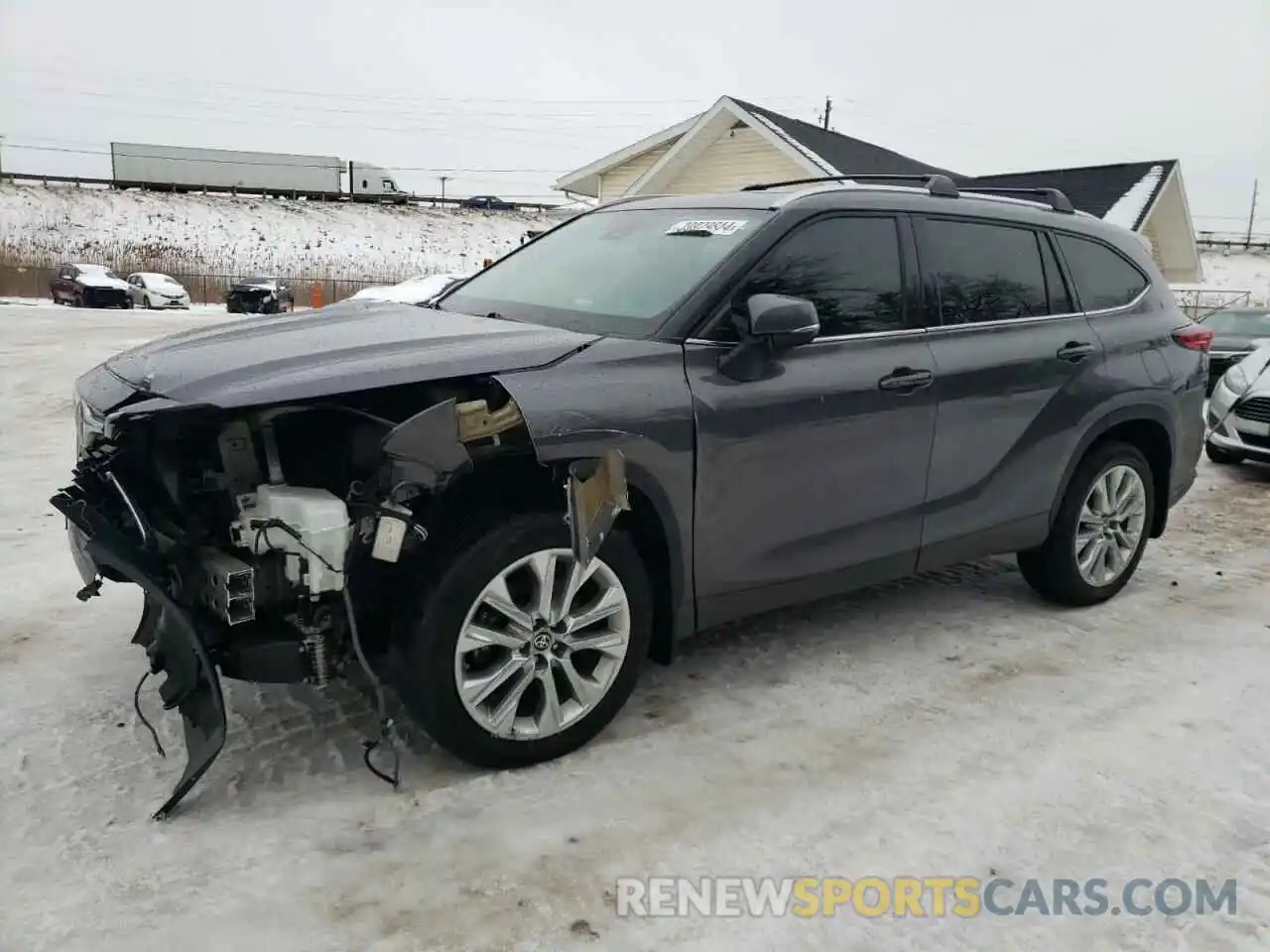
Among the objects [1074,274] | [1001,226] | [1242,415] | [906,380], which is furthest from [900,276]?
[1242,415]

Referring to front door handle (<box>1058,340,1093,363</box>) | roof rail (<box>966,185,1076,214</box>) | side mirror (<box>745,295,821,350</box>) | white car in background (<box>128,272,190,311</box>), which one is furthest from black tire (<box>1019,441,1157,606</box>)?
white car in background (<box>128,272,190,311</box>)

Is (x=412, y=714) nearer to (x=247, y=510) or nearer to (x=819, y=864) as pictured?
(x=247, y=510)

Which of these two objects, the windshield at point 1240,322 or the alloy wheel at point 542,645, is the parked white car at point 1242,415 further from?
the alloy wheel at point 542,645

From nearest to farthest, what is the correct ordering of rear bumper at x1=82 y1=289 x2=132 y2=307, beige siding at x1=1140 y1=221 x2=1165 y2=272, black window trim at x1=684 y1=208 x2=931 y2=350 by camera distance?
black window trim at x1=684 y1=208 x2=931 y2=350, beige siding at x1=1140 y1=221 x2=1165 y2=272, rear bumper at x1=82 y1=289 x2=132 y2=307

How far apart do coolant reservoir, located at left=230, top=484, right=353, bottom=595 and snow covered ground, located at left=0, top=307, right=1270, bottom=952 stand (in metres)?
0.69

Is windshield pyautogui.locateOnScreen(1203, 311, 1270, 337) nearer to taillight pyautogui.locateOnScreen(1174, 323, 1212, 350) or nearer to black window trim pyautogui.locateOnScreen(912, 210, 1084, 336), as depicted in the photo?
taillight pyautogui.locateOnScreen(1174, 323, 1212, 350)

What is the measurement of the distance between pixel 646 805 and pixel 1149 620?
2.92 m

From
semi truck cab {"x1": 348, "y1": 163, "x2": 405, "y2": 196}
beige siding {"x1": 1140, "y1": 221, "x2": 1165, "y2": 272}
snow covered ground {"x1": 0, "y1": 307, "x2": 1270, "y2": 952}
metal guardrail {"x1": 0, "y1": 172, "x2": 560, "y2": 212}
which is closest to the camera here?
snow covered ground {"x1": 0, "y1": 307, "x2": 1270, "y2": 952}

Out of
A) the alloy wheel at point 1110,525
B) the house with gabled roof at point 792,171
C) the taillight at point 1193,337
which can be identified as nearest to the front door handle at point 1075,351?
the alloy wheel at point 1110,525

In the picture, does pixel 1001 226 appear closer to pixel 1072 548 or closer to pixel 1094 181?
pixel 1072 548

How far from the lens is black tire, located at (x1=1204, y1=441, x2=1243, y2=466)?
8.43 meters

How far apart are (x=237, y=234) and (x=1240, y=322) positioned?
45.2 m

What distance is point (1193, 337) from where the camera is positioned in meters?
4.84

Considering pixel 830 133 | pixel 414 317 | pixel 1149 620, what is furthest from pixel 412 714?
pixel 830 133
